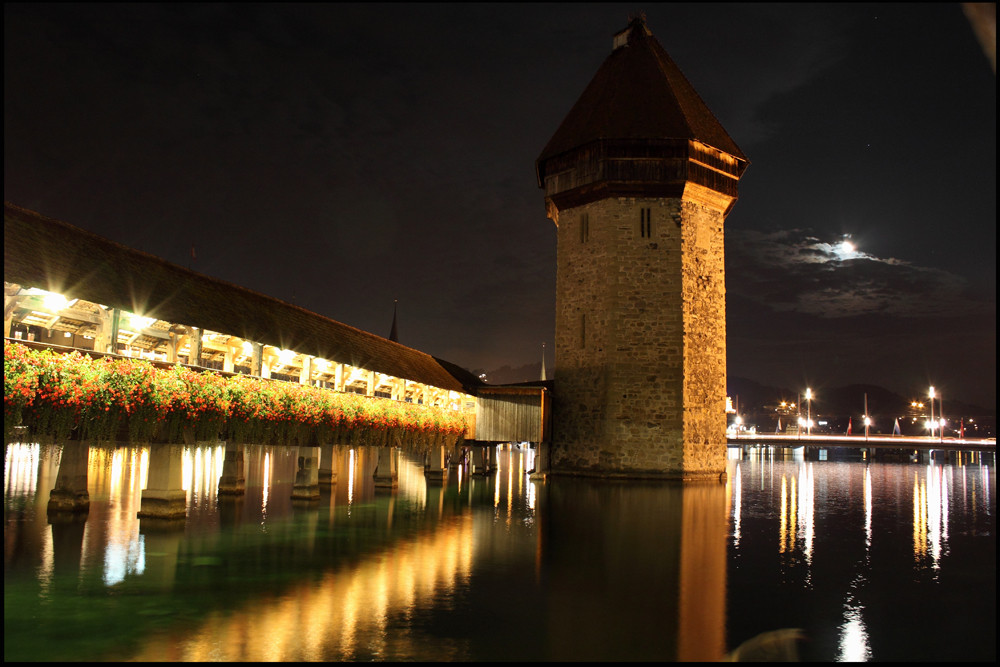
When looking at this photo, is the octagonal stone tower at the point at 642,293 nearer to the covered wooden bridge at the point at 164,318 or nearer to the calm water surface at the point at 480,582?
the covered wooden bridge at the point at 164,318

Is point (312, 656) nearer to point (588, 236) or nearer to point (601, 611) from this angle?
point (601, 611)

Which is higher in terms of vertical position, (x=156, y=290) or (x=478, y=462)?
(x=156, y=290)

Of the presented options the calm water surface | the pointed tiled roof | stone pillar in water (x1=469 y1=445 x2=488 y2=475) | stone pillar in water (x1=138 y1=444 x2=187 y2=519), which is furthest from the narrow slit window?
stone pillar in water (x1=138 y1=444 x2=187 y2=519)

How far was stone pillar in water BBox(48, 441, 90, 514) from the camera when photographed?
51.3ft

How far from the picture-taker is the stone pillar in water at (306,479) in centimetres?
1967

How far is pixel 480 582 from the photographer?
9492 mm

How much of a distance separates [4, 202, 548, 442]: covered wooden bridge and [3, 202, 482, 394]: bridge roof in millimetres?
31

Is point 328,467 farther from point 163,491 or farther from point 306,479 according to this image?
point 163,491

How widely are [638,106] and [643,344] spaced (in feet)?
32.6

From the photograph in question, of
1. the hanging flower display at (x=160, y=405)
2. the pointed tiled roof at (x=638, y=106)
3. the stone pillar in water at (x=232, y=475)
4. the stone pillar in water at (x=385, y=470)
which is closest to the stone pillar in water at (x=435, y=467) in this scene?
the stone pillar in water at (x=385, y=470)

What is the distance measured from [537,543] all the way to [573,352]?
18256mm

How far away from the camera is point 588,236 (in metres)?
30.7

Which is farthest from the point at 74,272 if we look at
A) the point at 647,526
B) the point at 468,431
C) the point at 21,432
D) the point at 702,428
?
the point at 702,428

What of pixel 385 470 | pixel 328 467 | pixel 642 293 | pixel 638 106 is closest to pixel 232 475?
pixel 328 467
